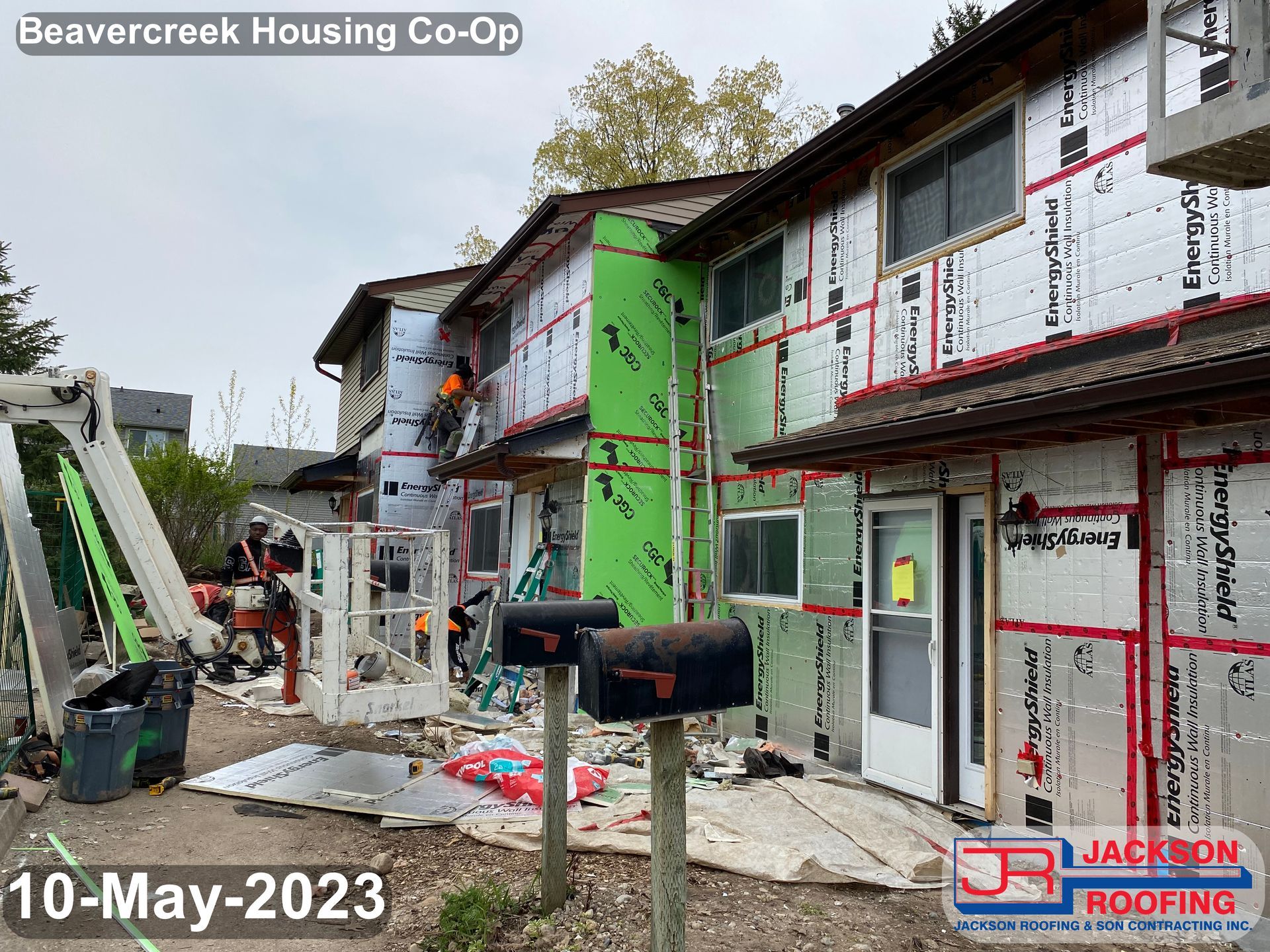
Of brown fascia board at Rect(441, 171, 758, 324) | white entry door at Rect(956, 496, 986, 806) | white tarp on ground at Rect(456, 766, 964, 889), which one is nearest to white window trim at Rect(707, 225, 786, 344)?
brown fascia board at Rect(441, 171, 758, 324)

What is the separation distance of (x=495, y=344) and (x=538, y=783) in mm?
10338

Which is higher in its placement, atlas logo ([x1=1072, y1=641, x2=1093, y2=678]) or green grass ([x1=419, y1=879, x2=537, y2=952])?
atlas logo ([x1=1072, y1=641, x2=1093, y2=678])

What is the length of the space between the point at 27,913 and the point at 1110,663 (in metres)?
6.55

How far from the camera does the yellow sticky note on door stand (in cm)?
698

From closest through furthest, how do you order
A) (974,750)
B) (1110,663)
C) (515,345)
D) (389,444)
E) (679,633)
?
(679,633)
(1110,663)
(974,750)
(515,345)
(389,444)

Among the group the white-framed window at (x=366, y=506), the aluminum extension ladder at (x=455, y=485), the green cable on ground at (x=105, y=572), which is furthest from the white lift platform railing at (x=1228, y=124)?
the white-framed window at (x=366, y=506)

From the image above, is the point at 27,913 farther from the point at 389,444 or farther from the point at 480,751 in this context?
the point at 389,444

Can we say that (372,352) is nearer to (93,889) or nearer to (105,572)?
(105,572)

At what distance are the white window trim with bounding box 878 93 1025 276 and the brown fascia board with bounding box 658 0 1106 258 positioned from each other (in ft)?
0.90

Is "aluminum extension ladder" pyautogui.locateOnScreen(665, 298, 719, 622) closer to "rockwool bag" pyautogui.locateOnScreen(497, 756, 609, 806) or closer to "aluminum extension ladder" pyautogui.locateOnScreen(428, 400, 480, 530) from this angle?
"rockwool bag" pyautogui.locateOnScreen(497, 756, 609, 806)

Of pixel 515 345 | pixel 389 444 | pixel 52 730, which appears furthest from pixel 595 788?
pixel 389 444

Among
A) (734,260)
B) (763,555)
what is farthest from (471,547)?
(734,260)

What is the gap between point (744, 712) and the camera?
9.05 metres

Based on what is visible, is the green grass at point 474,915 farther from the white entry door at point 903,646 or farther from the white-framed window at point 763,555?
the white-framed window at point 763,555
